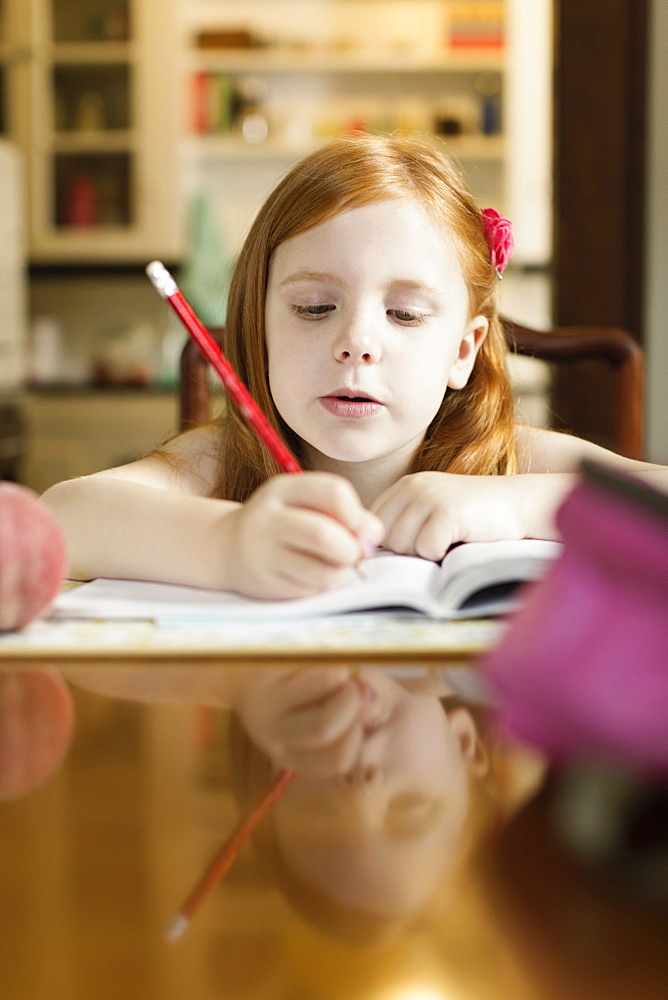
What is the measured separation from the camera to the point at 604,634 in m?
0.25

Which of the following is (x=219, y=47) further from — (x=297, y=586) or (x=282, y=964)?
(x=282, y=964)

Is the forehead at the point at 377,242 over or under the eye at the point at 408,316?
over

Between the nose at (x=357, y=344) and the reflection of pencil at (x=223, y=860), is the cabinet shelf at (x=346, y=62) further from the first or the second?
the reflection of pencil at (x=223, y=860)

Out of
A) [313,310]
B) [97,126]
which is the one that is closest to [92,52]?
[97,126]

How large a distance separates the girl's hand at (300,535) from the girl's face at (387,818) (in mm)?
214

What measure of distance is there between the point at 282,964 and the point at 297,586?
36 centimetres

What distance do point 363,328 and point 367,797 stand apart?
0.63 metres

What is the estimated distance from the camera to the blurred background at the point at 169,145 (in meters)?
3.45

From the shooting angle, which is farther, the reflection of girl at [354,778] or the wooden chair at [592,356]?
the wooden chair at [592,356]

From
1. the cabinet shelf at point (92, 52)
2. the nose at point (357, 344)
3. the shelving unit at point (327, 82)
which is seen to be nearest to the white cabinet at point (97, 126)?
the cabinet shelf at point (92, 52)

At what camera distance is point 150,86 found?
3.63 meters

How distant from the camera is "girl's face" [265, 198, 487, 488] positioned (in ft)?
2.80

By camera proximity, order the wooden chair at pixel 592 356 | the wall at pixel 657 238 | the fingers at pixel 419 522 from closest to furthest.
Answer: the fingers at pixel 419 522
the wooden chair at pixel 592 356
the wall at pixel 657 238

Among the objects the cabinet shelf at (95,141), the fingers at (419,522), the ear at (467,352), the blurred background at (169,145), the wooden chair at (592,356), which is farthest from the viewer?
the cabinet shelf at (95,141)
